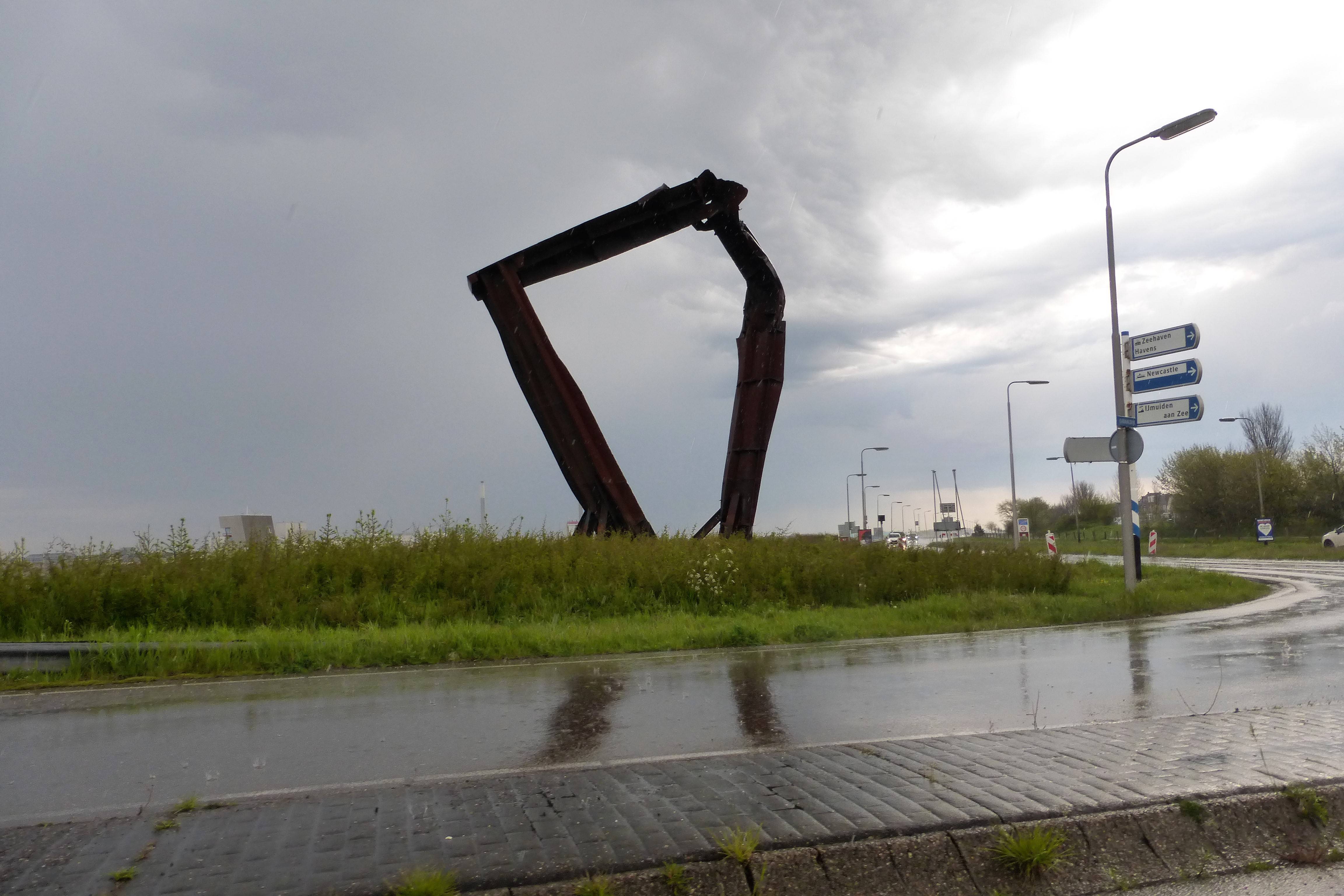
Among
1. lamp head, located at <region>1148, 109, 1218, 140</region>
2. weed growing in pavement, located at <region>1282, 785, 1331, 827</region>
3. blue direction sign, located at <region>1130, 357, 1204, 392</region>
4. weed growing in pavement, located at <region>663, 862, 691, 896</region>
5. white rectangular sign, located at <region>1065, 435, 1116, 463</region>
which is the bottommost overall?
weed growing in pavement, located at <region>1282, 785, 1331, 827</region>

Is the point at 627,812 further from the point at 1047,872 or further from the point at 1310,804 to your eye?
the point at 1310,804

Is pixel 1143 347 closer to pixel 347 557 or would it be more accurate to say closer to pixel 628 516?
pixel 628 516

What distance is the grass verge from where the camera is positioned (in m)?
10.2

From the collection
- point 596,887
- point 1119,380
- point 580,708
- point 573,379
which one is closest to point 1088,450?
point 1119,380

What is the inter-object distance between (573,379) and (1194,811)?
16044 millimetres

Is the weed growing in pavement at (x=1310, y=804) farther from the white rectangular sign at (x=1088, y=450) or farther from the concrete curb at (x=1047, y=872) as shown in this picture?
the white rectangular sign at (x=1088, y=450)

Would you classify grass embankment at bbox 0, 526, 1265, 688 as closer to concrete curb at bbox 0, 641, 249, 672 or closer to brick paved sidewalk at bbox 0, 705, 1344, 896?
concrete curb at bbox 0, 641, 249, 672

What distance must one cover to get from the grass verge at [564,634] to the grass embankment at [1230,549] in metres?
18.2

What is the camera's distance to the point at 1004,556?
20.7m

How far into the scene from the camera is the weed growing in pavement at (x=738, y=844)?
381cm

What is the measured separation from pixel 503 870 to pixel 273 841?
1.18 m

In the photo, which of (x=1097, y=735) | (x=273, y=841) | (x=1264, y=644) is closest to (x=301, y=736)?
(x=273, y=841)

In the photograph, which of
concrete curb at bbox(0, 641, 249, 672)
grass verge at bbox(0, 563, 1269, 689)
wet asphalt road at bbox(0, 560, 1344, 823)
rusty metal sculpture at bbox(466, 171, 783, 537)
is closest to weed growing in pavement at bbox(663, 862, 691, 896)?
wet asphalt road at bbox(0, 560, 1344, 823)

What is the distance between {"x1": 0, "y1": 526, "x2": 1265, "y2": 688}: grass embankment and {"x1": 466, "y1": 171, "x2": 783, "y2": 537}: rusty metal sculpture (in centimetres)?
191
